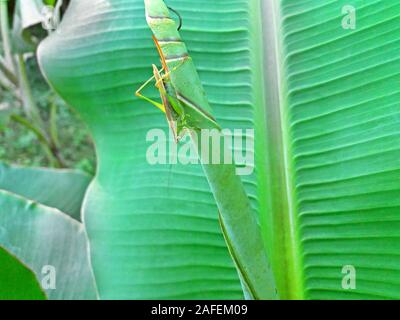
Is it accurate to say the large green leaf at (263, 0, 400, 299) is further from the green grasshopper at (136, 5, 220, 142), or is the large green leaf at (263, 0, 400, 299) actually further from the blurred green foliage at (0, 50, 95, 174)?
the blurred green foliage at (0, 50, 95, 174)

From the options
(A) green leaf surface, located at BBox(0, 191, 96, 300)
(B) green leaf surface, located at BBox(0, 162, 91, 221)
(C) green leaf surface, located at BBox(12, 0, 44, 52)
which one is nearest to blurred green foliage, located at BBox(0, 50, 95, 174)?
(C) green leaf surface, located at BBox(12, 0, 44, 52)

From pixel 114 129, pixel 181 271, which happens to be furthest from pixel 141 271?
pixel 114 129

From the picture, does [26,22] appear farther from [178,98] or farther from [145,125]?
[178,98]

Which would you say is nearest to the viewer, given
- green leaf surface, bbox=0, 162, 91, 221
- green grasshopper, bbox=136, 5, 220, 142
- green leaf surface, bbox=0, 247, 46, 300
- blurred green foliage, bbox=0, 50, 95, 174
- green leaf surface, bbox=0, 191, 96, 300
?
green grasshopper, bbox=136, 5, 220, 142

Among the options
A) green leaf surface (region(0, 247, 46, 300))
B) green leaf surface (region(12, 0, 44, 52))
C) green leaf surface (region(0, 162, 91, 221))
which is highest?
green leaf surface (region(12, 0, 44, 52))

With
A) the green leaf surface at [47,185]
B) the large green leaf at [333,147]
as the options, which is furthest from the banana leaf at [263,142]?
the green leaf surface at [47,185]
